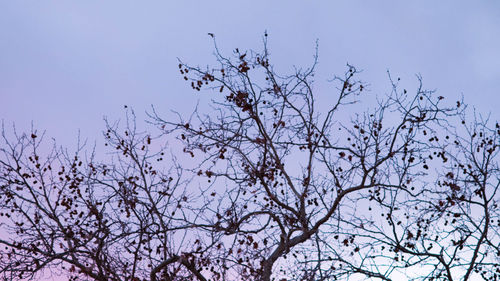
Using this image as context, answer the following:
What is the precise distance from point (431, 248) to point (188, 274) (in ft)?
16.4

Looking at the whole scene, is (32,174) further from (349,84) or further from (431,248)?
(431,248)

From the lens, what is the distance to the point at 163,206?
12.0 m

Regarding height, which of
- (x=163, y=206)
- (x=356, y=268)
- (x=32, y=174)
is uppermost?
(x=32, y=174)

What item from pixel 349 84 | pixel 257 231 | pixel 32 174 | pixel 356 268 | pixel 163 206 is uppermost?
pixel 349 84

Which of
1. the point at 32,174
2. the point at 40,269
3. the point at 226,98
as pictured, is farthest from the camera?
the point at 32,174

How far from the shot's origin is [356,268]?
35.9ft

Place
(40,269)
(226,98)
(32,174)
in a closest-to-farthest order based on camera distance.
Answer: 1. (40,269)
2. (226,98)
3. (32,174)

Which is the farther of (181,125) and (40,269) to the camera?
(181,125)

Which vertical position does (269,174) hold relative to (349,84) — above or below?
below

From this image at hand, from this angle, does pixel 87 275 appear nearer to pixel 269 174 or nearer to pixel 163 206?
pixel 163 206

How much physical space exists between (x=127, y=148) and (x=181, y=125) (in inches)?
70.6

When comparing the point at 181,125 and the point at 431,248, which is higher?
the point at 181,125

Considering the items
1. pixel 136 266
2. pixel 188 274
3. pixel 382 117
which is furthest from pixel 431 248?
pixel 136 266

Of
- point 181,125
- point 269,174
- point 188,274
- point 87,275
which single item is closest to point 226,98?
point 181,125
